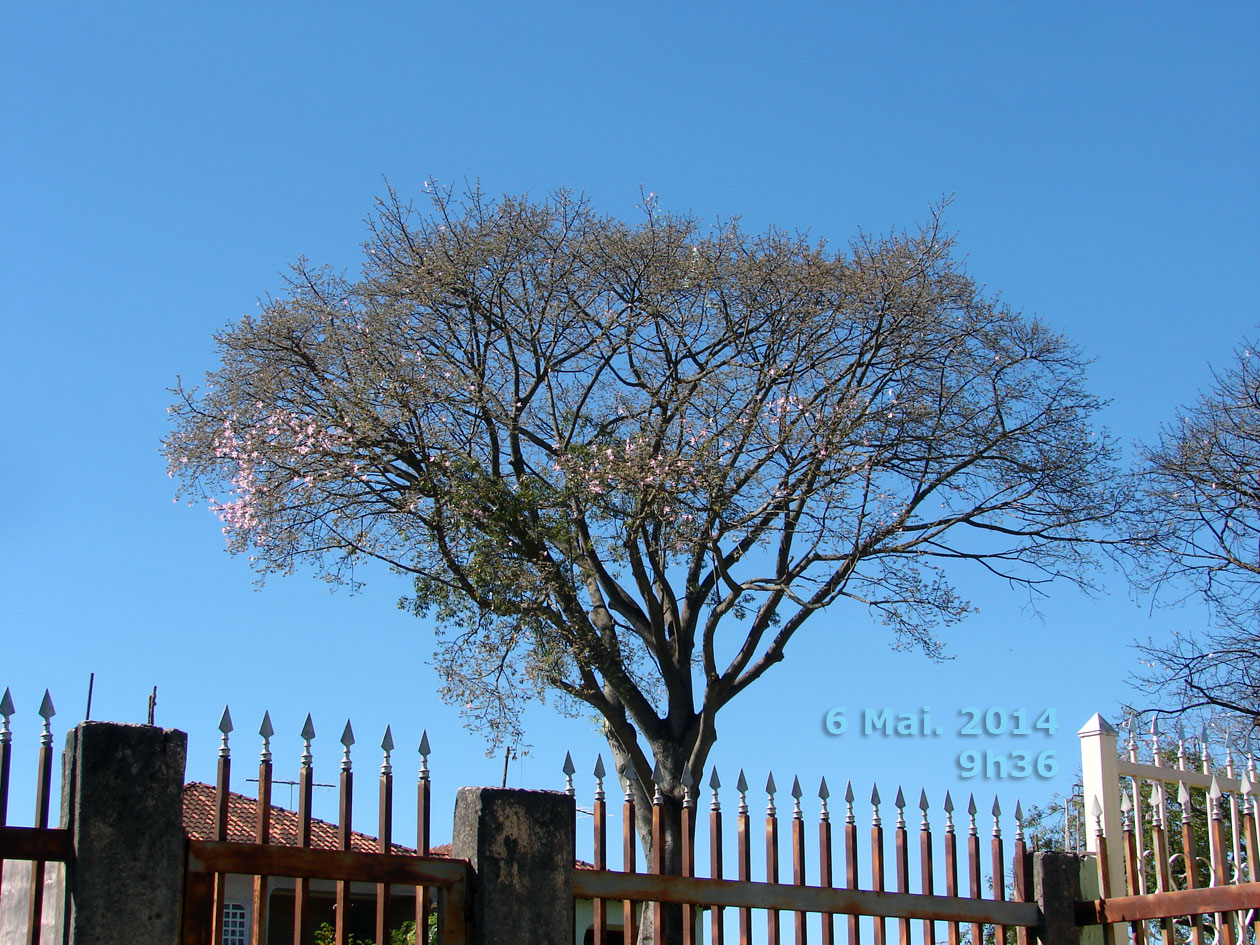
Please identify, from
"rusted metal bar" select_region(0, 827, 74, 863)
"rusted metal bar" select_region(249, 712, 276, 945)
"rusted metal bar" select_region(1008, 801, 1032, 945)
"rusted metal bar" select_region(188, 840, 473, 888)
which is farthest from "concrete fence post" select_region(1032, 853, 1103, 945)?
"rusted metal bar" select_region(0, 827, 74, 863)

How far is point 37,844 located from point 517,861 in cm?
195

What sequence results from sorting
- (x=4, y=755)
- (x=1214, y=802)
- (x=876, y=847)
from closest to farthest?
(x=4, y=755) → (x=876, y=847) → (x=1214, y=802)

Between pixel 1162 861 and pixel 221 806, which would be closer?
pixel 221 806

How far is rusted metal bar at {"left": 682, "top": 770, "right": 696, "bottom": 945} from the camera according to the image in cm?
621

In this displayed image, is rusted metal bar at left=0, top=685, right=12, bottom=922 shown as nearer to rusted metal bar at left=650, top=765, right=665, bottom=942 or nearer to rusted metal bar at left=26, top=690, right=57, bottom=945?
rusted metal bar at left=26, top=690, right=57, bottom=945

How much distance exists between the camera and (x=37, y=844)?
5.00 meters

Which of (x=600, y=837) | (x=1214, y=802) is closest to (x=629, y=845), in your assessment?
(x=600, y=837)

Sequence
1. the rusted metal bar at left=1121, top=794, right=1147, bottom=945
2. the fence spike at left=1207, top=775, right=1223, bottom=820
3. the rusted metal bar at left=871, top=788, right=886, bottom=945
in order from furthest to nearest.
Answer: the rusted metal bar at left=1121, top=794, right=1147, bottom=945 < the fence spike at left=1207, top=775, right=1223, bottom=820 < the rusted metal bar at left=871, top=788, right=886, bottom=945

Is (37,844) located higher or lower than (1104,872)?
higher

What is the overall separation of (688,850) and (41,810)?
9.01 feet

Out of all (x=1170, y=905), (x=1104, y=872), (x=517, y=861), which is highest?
(x=517, y=861)

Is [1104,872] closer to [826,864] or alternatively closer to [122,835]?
[826,864]

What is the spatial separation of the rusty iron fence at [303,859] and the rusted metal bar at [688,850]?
1.17 meters

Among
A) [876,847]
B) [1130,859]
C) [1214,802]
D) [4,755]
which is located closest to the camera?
[4,755]
